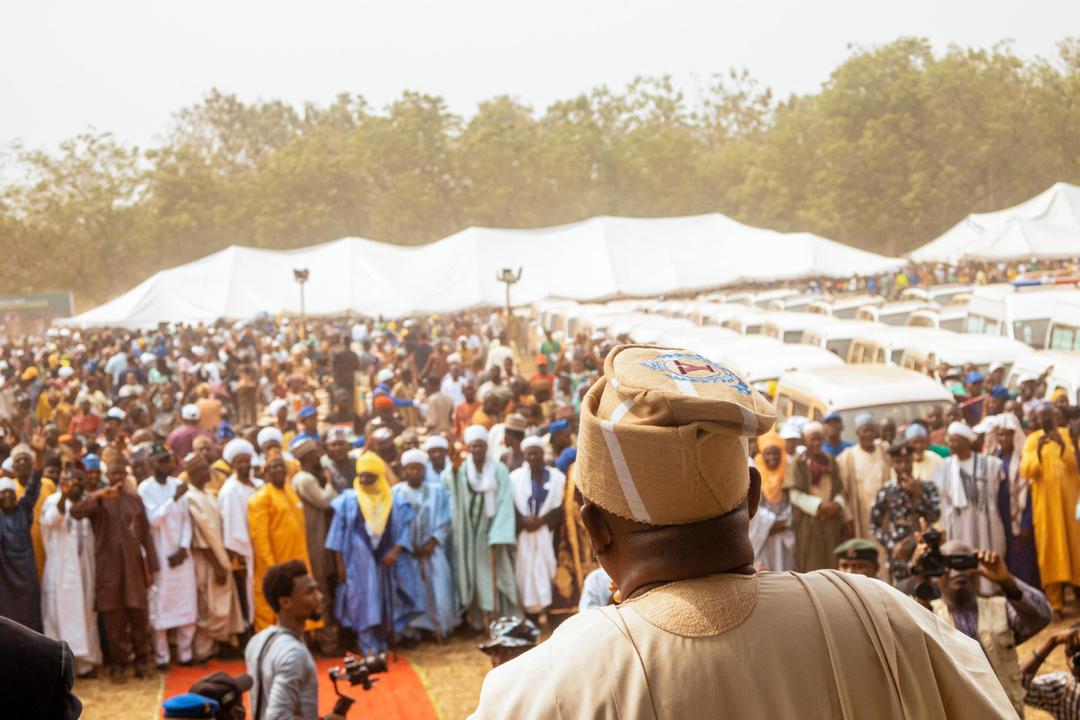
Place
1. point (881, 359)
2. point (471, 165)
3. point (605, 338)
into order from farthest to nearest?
point (471, 165)
point (605, 338)
point (881, 359)

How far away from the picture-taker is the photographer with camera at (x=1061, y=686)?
4.55 m

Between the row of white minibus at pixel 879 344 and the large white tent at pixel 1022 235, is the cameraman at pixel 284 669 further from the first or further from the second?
the large white tent at pixel 1022 235

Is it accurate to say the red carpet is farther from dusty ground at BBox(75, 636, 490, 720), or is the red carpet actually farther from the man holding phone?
the man holding phone

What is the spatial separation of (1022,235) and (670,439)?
118 feet

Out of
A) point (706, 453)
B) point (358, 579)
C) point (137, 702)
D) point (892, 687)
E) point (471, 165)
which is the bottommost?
point (137, 702)

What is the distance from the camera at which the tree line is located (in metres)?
58.5

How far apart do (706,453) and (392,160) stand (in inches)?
2513

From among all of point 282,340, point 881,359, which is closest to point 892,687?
point 881,359

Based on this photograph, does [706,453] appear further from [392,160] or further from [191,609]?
[392,160]

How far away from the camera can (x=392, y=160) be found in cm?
6394

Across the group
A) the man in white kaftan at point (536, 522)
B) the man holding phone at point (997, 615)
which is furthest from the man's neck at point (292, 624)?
the man in white kaftan at point (536, 522)

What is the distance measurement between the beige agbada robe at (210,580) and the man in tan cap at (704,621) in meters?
7.21

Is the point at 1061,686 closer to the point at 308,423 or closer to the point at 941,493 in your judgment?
the point at 941,493

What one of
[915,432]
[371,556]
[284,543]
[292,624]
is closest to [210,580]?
[284,543]
